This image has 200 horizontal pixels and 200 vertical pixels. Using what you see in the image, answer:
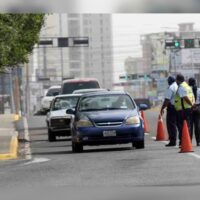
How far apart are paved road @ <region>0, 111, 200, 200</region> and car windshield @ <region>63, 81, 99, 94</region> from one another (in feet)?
72.2

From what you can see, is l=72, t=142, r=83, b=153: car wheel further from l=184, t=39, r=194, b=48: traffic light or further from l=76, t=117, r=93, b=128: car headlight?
l=184, t=39, r=194, b=48: traffic light

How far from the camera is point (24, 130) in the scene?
3816cm

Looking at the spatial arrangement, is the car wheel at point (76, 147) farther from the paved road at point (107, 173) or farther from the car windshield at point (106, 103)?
the car windshield at point (106, 103)

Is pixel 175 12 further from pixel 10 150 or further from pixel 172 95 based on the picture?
pixel 10 150

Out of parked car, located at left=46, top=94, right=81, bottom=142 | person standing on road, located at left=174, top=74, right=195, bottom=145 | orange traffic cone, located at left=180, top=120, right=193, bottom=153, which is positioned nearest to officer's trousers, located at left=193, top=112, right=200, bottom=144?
person standing on road, located at left=174, top=74, right=195, bottom=145

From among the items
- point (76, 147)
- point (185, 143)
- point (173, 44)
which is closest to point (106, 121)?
point (76, 147)

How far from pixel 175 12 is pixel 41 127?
91.1 feet

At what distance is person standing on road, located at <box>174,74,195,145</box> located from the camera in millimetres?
22359

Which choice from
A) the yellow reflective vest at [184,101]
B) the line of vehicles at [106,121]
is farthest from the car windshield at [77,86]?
the yellow reflective vest at [184,101]

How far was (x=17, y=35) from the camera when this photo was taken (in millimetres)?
33000

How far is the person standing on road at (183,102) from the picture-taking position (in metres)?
22.4

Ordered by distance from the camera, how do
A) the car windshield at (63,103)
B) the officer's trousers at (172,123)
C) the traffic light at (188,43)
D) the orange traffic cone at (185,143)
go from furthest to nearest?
1. the traffic light at (188,43)
2. the car windshield at (63,103)
3. the officer's trousers at (172,123)
4. the orange traffic cone at (185,143)

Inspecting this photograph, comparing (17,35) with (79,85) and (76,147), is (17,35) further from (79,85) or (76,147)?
(79,85)

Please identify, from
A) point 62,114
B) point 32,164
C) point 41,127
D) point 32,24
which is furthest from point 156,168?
point 41,127
